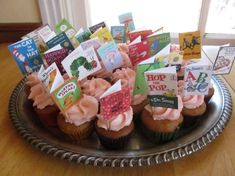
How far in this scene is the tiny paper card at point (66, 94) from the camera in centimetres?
67

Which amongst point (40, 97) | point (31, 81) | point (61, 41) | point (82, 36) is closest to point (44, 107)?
point (40, 97)

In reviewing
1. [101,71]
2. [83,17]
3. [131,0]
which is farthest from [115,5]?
[101,71]

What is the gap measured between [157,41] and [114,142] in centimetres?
45

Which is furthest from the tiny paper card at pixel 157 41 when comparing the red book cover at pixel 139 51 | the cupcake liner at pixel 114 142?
the cupcake liner at pixel 114 142

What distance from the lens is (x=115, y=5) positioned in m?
1.87

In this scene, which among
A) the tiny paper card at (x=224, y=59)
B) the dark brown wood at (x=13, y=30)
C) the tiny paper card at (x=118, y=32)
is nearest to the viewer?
the tiny paper card at (x=224, y=59)

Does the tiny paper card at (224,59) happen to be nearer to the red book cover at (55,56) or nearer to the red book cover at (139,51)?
the red book cover at (139,51)

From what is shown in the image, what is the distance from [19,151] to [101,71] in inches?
16.8

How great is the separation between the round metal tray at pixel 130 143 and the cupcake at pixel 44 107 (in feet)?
0.09

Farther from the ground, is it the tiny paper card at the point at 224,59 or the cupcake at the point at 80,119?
the tiny paper card at the point at 224,59

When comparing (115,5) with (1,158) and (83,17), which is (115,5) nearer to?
(83,17)

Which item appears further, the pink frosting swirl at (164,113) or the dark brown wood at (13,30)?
the dark brown wood at (13,30)

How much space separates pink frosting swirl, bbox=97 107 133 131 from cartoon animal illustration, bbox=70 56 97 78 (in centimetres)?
19

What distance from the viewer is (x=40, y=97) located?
86 centimetres
